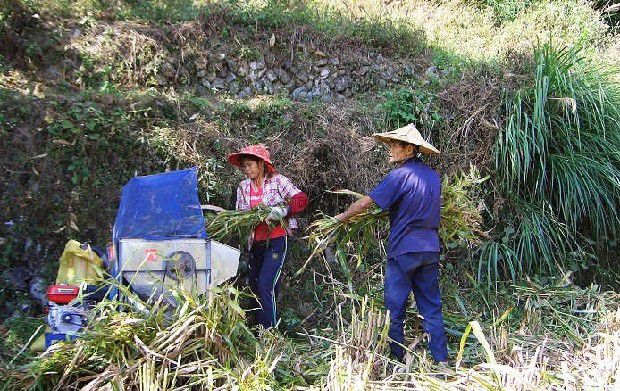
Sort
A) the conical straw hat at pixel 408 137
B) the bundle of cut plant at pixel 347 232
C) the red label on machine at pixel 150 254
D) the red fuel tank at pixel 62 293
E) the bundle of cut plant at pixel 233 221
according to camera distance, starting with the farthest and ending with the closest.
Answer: the bundle of cut plant at pixel 233 221, the bundle of cut plant at pixel 347 232, the conical straw hat at pixel 408 137, the red label on machine at pixel 150 254, the red fuel tank at pixel 62 293

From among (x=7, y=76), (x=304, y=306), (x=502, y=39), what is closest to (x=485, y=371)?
(x=304, y=306)

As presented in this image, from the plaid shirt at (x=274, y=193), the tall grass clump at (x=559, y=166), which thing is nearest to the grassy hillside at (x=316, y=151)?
the tall grass clump at (x=559, y=166)

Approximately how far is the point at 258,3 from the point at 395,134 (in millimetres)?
4955

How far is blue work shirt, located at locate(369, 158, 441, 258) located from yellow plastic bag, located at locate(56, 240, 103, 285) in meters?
2.01

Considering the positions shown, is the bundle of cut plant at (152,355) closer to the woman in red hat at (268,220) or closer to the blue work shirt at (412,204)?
the woman in red hat at (268,220)

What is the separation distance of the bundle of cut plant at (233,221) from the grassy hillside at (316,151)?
882mm

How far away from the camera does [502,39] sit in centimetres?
995

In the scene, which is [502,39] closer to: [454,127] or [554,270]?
[454,127]

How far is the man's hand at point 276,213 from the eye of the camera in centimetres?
495

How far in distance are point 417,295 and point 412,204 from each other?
67 cm

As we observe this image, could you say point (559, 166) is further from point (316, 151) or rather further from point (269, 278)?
point (269, 278)

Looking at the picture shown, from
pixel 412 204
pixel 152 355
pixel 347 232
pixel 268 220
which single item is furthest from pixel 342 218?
pixel 152 355

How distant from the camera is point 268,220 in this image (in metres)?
5.00

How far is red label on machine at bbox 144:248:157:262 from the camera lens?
4.36 meters
